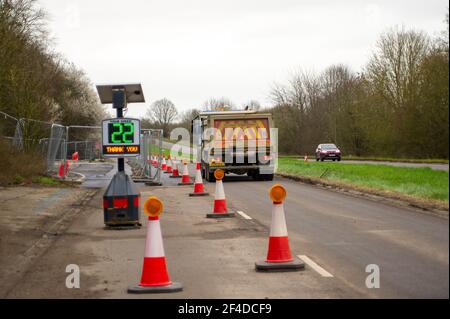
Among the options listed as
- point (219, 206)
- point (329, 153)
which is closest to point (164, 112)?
point (329, 153)

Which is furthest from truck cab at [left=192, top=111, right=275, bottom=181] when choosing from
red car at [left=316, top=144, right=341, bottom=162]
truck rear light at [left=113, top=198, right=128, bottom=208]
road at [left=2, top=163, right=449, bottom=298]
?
red car at [left=316, top=144, right=341, bottom=162]

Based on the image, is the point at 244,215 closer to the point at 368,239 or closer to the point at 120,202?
the point at 120,202

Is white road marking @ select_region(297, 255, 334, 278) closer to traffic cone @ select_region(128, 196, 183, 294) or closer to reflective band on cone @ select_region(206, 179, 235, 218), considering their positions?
traffic cone @ select_region(128, 196, 183, 294)

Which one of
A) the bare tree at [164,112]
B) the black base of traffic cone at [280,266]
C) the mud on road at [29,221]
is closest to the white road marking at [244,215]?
the mud on road at [29,221]

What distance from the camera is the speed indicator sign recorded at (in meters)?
14.0

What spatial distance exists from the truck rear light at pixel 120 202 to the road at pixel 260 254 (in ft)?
1.70

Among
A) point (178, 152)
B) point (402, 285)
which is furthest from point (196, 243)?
point (178, 152)

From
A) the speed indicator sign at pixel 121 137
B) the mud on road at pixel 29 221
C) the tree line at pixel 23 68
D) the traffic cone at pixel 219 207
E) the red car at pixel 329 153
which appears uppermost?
the tree line at pixel 23 68

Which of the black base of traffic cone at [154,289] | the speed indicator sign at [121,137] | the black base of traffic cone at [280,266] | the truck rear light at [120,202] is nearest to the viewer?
the black base of traffic cone at [154,289]

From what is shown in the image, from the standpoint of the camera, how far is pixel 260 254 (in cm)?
1016

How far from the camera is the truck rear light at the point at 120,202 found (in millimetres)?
13539

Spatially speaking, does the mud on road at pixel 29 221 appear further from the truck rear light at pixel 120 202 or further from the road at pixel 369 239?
the road at pixel 369 239

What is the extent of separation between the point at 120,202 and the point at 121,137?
132 cm

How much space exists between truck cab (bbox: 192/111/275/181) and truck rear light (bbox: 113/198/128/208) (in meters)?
15.8
